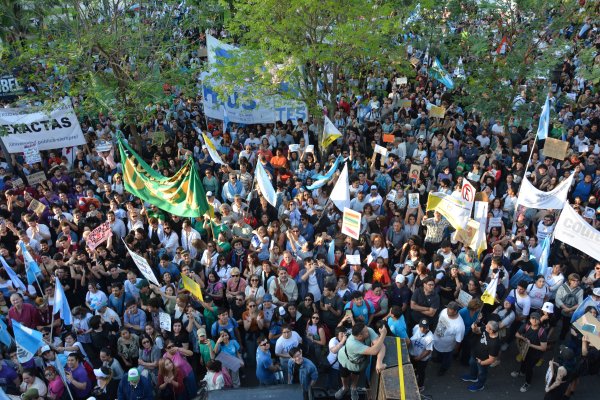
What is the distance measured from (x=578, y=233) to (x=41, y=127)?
40.8 feet

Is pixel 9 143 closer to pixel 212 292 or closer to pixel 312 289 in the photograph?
pixel 212 292

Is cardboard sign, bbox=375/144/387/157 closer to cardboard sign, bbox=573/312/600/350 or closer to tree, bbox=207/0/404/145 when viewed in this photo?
tree, bbox=207/0/404/145

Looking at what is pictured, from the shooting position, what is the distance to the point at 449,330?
8633mm

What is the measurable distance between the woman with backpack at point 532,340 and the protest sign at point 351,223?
122 inches

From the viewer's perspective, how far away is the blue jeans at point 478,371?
8.66m

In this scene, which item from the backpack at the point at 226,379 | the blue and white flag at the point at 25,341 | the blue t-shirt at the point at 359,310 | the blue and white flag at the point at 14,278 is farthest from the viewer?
the blue and white flag at the point at 14,278

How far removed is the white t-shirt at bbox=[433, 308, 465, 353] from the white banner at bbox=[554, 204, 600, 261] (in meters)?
2.34

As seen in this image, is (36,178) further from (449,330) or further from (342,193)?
(449,330)

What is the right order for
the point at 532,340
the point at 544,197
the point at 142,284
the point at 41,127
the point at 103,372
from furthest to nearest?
1. the point at 41,127
2. the point at 544,197
3. the point at 142,284
4. the point at 532,340
5. the point at 103,372

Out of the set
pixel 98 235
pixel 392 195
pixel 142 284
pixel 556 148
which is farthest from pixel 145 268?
pixel 556 148

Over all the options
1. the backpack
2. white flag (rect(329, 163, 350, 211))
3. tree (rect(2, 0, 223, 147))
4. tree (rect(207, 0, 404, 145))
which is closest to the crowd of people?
the backpack

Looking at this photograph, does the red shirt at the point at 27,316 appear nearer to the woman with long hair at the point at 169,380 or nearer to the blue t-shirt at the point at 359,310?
the woman with long hair at the point at 169,380

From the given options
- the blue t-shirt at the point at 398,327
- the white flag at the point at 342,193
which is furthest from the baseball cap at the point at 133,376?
the white flag at the point at 342,193

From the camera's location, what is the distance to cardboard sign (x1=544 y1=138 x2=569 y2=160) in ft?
41.3
